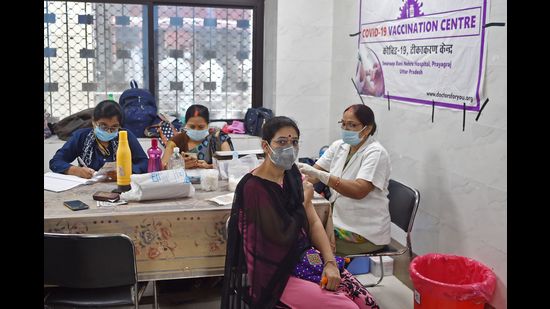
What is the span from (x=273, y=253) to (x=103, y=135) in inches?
52.2

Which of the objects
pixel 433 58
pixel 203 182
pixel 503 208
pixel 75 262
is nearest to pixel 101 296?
pixel 75 262

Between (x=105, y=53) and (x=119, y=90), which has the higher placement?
(x=105, y=53)

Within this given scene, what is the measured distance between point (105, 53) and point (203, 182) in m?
2.73

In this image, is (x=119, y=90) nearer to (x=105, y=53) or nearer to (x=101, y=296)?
(x=105, y=53)

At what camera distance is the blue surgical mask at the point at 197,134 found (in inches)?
137

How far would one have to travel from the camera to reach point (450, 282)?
2.98 m

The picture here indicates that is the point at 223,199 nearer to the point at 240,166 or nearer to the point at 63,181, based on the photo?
the point at 240,166

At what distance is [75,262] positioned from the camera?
2.08 metres

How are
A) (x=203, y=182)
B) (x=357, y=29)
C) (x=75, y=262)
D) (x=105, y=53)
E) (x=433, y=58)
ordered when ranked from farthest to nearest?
(x=105, y=53) < (x=357, y=29) < (x=433, y=58) < (x=203, y=182) < (x=75, y=262)

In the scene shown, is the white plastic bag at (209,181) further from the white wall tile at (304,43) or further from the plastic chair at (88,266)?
the white wall tile at (304,43)

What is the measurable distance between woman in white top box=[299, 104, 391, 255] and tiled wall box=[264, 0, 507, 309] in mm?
415

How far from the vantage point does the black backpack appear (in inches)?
192

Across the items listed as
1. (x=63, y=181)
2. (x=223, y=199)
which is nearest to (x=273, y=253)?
(x=223, y=199)
